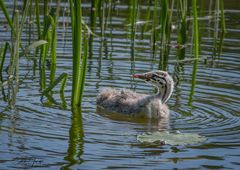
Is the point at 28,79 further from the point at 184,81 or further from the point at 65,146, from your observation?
the point at 65,146

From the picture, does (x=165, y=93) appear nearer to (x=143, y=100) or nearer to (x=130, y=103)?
(x=143, y=100)

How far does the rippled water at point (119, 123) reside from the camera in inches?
291

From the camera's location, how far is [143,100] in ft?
32.6

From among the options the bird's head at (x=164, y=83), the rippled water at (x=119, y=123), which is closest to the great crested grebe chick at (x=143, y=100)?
the bird's head at (x=164, y=83)

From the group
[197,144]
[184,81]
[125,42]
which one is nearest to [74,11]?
[197,144]

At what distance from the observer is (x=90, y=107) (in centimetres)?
1015

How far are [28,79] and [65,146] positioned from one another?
3.55 metres
